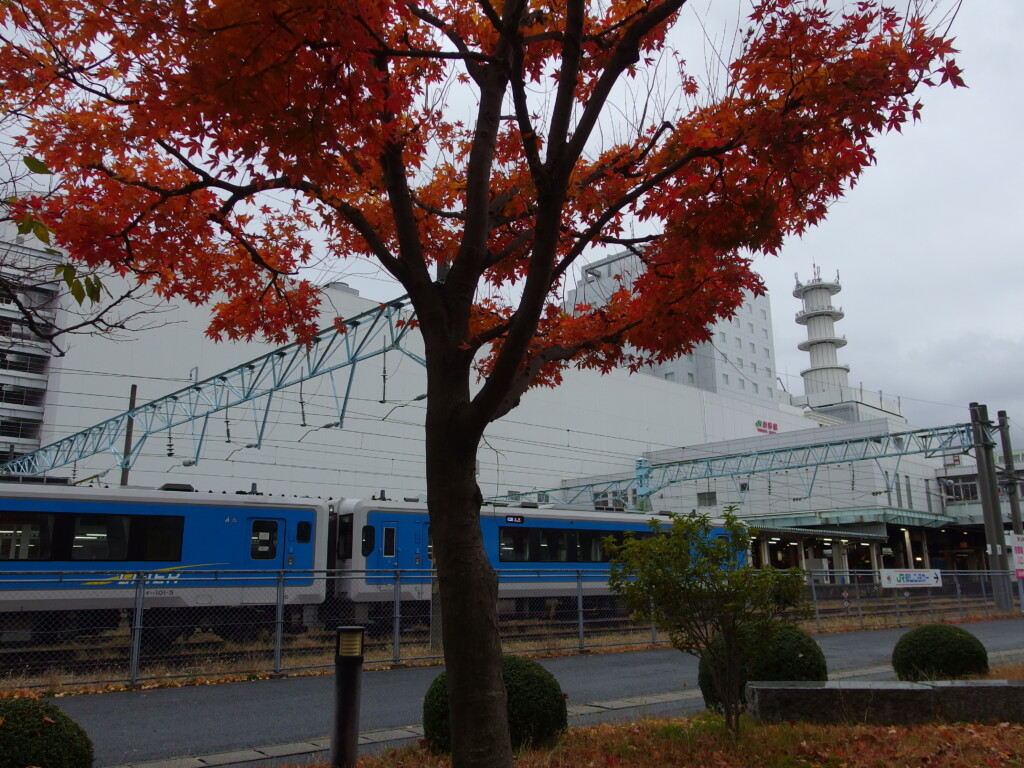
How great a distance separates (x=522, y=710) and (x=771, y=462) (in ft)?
118

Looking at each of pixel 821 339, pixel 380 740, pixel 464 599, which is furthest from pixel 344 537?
pixel 821 339

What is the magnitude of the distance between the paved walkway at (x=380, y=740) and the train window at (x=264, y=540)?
9.93m

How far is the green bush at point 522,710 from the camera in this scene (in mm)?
6699

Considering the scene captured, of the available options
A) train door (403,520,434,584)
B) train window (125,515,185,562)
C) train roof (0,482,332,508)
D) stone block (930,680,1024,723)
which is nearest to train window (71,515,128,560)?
train window (125,515,185,562)

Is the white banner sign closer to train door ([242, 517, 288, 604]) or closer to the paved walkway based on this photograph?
the paved walkway

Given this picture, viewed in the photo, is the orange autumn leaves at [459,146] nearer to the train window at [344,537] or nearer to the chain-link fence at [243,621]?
the chain-link fence at [243,621]

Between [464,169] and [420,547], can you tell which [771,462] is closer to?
[420,547]

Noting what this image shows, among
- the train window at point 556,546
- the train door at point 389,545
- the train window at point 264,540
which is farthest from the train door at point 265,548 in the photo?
the train window at point 556,546

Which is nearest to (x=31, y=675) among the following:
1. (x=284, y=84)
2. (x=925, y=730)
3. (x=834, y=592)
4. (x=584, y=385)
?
(x=284, y=84)

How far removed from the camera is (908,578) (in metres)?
24.6

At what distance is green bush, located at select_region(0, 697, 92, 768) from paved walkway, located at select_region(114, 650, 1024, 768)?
7.73 feet

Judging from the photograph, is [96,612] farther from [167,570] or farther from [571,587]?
[571,587]

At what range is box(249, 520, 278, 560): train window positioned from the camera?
17812 mm

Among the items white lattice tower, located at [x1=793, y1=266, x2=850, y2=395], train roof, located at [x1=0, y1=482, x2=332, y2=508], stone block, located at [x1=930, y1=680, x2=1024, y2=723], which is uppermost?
white lattice tower, located at [x1=793, y1=266, x2=850, y2=395]
